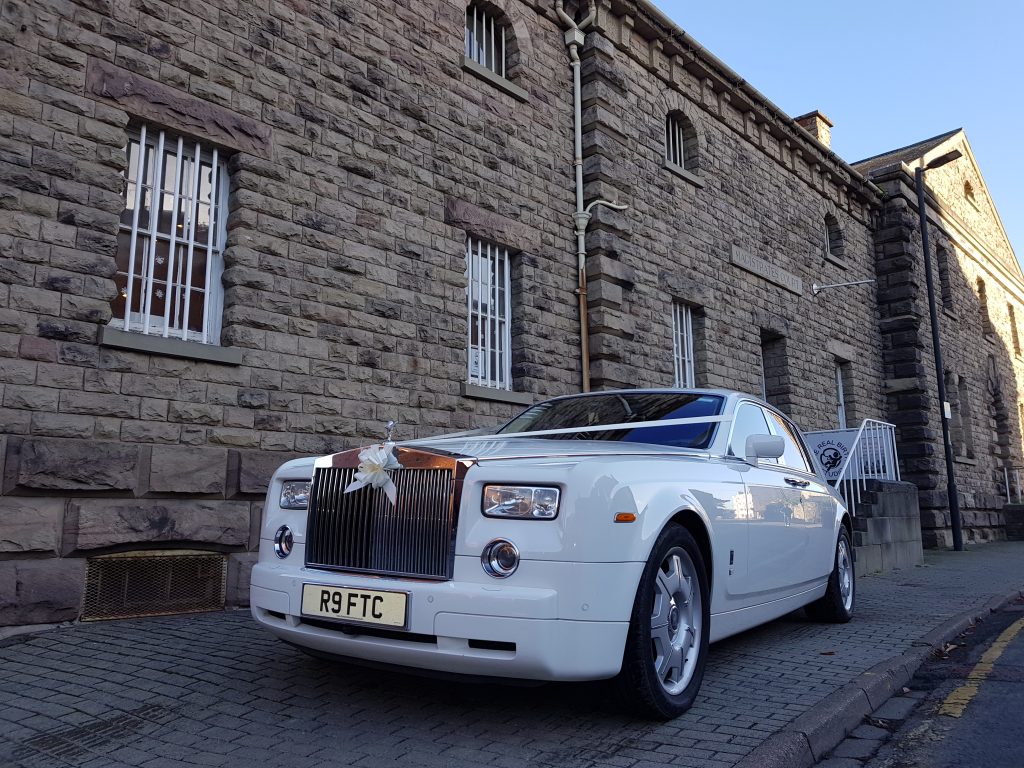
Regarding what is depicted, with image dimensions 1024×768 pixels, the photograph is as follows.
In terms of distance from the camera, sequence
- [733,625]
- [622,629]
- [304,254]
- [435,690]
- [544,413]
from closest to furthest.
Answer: [622,629] → [435,690] → [733,625] → [544,413] → [304,254]

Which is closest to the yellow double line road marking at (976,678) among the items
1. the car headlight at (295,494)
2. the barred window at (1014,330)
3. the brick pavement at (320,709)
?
the brick pavement at (320,709)

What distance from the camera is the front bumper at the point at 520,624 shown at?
3.09 metres

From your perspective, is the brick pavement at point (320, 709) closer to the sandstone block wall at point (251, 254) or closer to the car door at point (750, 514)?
the car door at point (750, 514)

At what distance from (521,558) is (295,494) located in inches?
55.5

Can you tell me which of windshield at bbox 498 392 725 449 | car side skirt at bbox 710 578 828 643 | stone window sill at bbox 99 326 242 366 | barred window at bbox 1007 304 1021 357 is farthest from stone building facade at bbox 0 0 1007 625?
barred window at bbox 1007 304 1021 357

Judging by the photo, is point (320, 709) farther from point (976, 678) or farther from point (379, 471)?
point (976, 678)

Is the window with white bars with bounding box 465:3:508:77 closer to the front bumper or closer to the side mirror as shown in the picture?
the side mirror

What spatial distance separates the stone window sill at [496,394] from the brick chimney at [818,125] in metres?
14.9

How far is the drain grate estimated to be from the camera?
5.86 m

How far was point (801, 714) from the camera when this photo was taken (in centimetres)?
368

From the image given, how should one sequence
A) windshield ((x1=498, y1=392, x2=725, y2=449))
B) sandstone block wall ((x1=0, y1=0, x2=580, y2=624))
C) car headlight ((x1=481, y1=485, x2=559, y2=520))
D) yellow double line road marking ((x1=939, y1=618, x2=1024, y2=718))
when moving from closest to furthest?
car headlight ((x1=481, y1=485, x2=559, y2=520)) → yellow double line road marking ((x1=939, y1=618, x2=1024, y2=718)) → windshield ((x1=498, y1=392, x2=725, y2=449)) → sandstone block wall ((x1=0, y1=0, x2=580, y2=624))

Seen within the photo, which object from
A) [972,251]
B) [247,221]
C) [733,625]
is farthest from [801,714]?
[972,251]

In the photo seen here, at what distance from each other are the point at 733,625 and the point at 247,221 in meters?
5.30

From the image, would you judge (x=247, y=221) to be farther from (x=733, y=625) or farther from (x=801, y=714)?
(x=801, y=714)
